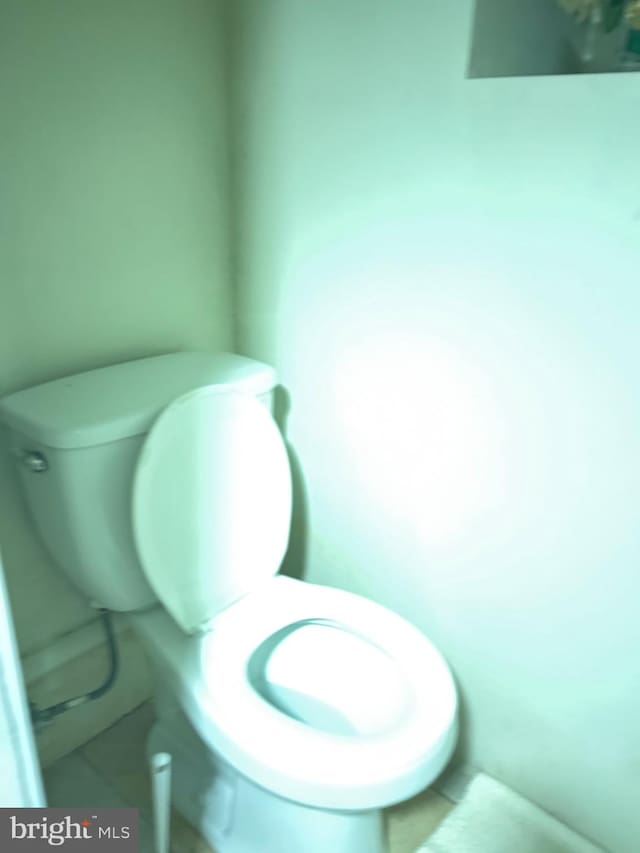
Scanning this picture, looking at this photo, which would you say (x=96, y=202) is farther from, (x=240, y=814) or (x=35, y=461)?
(x=240, y=814)

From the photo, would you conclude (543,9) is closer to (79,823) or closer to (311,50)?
(311,50)

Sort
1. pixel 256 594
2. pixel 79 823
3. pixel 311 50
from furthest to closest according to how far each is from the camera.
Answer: pixel 256 594, pixel 311 50, pixel 79 823

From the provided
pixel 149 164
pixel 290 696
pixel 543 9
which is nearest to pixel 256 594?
pixel 290 696

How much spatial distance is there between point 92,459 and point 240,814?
665 mm

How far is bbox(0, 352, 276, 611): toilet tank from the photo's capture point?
926mm

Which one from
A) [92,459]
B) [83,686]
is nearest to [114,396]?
[92,459]

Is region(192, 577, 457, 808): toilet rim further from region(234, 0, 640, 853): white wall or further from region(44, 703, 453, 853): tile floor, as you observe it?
region(44, 703, 453, 853): tile floor

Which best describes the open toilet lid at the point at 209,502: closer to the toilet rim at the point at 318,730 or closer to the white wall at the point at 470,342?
the toilet rim at the point at 318,730

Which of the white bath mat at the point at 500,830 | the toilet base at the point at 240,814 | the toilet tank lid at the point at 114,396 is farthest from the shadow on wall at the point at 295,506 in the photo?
the white bath mat at the point at 500,830

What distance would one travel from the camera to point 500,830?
115 cm

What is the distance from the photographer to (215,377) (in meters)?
1.10

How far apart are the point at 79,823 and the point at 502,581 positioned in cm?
72

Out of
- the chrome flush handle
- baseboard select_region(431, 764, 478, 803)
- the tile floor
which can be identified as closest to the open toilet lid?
the chrome flush handle

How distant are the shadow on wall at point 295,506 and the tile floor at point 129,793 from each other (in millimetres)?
481
